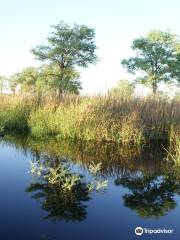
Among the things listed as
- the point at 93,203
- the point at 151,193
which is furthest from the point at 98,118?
the point at 93,203

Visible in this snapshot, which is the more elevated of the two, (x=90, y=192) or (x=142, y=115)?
(x=142, y=115)

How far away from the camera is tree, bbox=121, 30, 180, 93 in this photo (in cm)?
3844

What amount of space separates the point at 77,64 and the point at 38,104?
24342 millimetres

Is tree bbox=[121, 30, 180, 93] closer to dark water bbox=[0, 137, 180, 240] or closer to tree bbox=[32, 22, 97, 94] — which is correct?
tree bbox=[32, 22, 97, 94]

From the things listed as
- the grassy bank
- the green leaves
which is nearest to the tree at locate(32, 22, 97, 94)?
the green leaves

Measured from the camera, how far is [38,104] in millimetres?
14094

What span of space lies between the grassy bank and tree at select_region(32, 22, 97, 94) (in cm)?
2396

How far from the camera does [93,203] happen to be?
5.09 m

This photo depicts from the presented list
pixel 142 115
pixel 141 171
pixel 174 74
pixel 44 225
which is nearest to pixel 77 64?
pixel 174 74

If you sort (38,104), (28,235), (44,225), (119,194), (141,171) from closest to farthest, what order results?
1. (28,235)
2. (44,225)
3. (119,194)
4. (141,171)
5. (38,104)

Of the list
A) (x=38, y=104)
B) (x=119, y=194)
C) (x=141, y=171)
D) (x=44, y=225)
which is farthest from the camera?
(x=38, y=104)

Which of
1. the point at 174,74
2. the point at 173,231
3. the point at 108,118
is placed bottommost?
the point at 173,231

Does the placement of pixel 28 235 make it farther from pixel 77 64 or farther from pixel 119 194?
pixel 77 64

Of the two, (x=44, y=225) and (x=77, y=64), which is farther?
(x=77, y=64)
